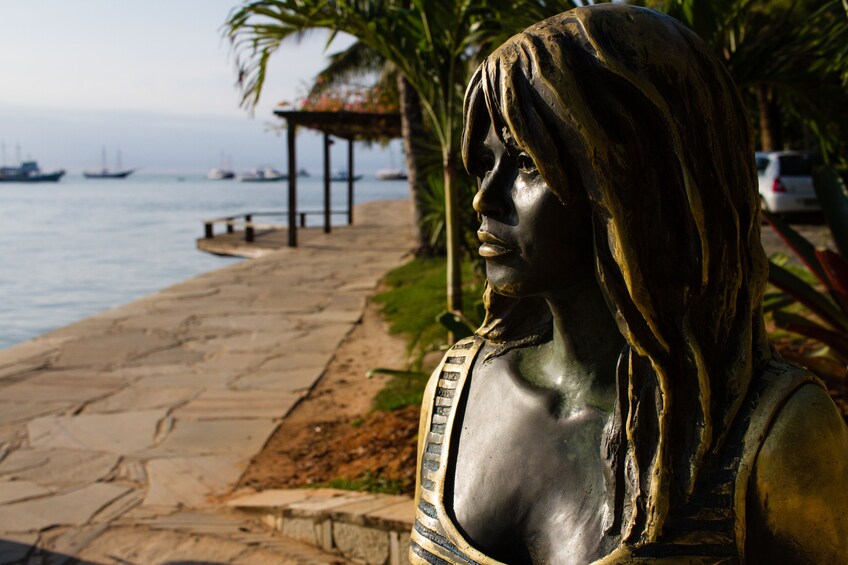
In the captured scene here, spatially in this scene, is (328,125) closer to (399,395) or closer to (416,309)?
(416,309)

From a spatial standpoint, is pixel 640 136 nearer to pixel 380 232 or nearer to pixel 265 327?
pixel 265 327

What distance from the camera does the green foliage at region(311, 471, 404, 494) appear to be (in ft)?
15.8

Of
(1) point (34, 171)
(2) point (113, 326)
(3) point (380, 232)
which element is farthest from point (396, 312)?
(1) point (34, 171)

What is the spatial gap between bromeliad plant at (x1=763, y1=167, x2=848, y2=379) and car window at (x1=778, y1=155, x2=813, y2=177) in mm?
12012

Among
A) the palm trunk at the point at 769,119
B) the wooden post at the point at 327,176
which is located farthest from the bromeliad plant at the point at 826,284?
the wooden post at the point at 327,176

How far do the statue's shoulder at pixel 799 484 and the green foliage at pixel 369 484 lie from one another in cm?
361

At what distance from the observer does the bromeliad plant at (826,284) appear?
4.50 meters

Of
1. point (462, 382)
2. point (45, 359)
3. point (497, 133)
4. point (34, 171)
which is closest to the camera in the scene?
point (497, 133)

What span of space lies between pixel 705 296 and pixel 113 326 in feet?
31.5

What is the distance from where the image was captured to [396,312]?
10.1m

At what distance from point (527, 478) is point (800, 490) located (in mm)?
410

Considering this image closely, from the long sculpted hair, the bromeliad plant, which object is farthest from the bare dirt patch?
the long sculpted hair

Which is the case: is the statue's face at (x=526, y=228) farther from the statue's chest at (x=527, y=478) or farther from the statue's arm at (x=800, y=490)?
the statue's arm at (x=800, y=490)

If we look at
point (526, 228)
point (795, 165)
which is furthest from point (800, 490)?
point (795, 165)
